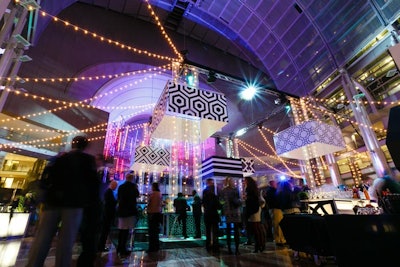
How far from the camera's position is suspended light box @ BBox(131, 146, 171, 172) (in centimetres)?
793

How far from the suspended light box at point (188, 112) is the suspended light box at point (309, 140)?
234 cm

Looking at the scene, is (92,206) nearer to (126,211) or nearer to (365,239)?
(126,211)

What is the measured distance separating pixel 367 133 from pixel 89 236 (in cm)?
969

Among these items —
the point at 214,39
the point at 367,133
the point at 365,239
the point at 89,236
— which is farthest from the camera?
the point at 214,39

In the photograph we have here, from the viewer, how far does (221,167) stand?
313 inches

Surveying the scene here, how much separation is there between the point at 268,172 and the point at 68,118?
1301cm

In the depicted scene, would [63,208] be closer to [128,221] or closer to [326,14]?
[128,221]

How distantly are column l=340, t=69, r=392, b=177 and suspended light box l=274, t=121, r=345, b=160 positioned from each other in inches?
117

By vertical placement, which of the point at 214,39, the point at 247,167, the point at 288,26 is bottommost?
the point at 247,167

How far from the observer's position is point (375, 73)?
10281mm

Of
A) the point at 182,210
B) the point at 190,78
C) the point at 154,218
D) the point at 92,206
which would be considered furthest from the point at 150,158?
the point at 92,206

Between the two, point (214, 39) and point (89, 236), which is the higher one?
point (214, 39)

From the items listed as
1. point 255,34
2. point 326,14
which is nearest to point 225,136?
point 255,34

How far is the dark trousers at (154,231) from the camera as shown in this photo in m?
3.97
